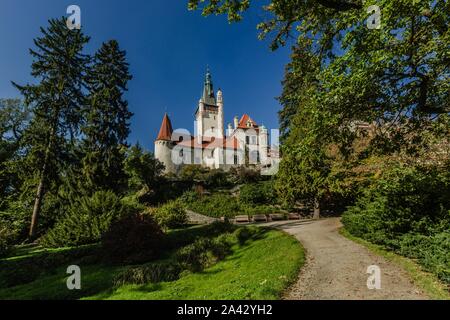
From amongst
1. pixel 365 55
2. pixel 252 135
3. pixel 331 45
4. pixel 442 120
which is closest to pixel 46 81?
pixel 331 45

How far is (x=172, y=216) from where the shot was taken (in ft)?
64.6

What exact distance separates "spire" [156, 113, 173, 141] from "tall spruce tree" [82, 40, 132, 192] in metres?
22.9

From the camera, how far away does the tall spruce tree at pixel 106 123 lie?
24359mm

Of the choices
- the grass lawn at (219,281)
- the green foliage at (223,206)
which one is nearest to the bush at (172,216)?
the green foliage at (223,206)

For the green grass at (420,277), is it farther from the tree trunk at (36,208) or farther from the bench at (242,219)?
the tree trunk at (36,208)


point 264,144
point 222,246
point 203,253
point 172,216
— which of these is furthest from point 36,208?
point 264,144

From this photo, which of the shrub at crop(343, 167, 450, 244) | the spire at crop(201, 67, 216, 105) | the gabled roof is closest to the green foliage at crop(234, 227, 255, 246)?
the shrub at crop(343, 167, 450, 244)

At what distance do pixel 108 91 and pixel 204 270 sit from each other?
938 inches

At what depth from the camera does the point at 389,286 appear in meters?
5.93

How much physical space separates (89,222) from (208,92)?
6065cm

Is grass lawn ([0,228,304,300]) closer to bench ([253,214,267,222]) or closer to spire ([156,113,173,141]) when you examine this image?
bench ([253,214,267,222])

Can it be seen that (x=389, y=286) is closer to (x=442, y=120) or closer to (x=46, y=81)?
(x=442, y=120)

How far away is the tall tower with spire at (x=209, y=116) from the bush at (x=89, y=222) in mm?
47729

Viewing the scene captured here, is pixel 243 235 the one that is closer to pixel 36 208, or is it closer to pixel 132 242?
pixel 132 242
